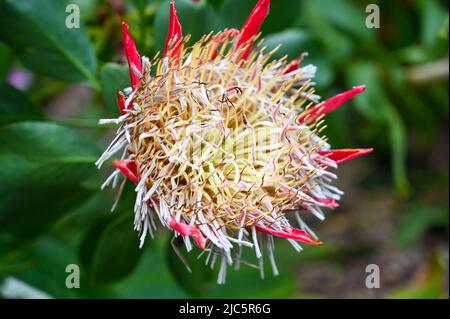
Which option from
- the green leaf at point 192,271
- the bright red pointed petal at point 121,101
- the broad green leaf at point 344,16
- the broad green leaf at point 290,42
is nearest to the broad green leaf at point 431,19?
the broad green leaf at point 344,16

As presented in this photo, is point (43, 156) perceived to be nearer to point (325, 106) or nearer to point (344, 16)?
point (325, 106)

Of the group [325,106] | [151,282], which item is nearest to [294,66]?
[325,106]

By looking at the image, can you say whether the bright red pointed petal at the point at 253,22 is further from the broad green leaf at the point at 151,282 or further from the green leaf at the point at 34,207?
the broad green leaf at the point at 151,282

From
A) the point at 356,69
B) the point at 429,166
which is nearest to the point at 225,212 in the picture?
the point at 356,69

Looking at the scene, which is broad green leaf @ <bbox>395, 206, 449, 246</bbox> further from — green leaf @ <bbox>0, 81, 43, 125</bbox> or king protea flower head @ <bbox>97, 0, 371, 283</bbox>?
green leaf @ <bbox>0, 81, 43, 125</bbox>

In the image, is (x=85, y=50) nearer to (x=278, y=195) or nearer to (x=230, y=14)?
(x=230, y=14)

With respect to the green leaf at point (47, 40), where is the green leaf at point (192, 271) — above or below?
below

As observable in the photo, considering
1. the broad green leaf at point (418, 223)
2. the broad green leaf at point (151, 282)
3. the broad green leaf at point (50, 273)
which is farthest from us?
the broad green leaf at point (418, 223)
